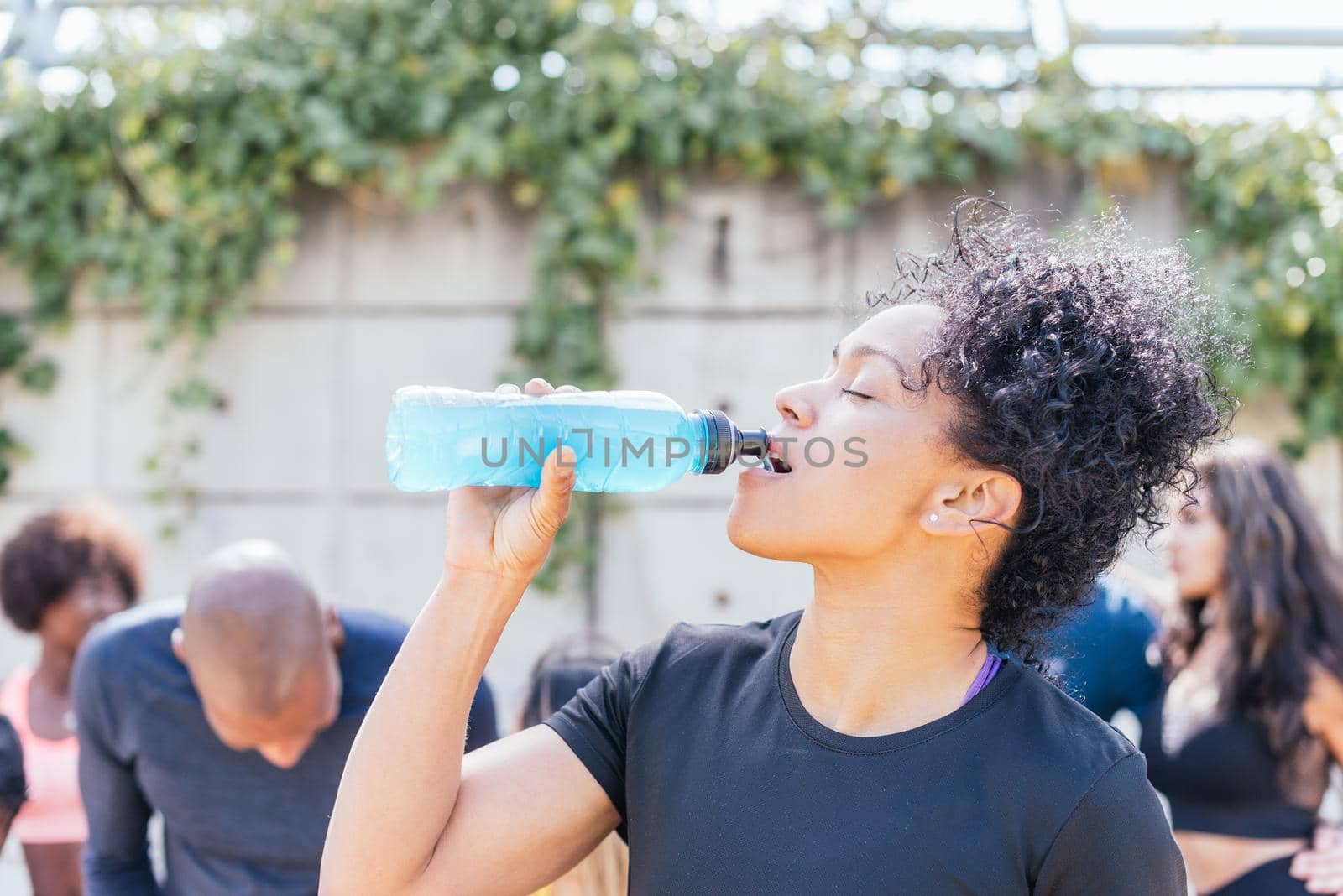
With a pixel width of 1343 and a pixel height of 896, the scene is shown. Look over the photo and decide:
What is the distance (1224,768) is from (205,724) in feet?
7.78

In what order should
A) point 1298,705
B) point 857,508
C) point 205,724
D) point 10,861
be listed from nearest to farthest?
1. point 857,508
2. point 205,724
3. point 1298,705
4. point 10,861

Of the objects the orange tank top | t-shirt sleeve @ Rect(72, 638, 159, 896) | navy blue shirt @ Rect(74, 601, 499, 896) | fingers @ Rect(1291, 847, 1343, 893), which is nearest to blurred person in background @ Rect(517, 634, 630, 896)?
navy blue shirt @ Rect(74, 601, 499, 896)

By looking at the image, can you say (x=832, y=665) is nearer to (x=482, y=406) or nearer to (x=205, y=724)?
(x=482, y=406)

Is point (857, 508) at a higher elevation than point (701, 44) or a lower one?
lower

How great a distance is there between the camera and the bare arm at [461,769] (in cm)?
141

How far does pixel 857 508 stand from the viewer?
4.77ft

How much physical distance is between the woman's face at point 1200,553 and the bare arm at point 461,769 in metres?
2.20

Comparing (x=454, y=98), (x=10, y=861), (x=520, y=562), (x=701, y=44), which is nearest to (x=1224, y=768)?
(x=520, y=562)

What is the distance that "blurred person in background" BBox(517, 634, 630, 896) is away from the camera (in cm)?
216

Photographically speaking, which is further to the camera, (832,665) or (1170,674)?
(1170,674)

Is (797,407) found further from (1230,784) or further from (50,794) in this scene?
(50,794)

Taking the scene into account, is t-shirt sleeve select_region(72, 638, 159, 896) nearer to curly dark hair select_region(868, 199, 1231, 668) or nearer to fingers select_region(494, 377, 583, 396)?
fingers select_region(494, 377, 583, 396)

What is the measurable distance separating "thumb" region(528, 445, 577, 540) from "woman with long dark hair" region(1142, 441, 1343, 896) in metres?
1.98

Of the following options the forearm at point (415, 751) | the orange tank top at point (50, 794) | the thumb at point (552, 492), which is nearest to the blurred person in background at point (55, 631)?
the orange tank top at point (50, 794)
